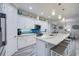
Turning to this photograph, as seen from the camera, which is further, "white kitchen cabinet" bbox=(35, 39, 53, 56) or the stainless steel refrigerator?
"white kitchen cabinet" bbox=(35, 39, 53, 56)

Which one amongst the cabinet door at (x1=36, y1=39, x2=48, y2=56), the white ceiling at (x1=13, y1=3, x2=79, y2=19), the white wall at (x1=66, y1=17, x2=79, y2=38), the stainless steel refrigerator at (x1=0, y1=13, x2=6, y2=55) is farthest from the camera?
the cabinet door at (x1=36, y1=39, x2=48, y2=56)

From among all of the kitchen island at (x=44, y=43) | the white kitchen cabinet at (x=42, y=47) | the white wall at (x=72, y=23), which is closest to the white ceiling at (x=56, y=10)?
the white wall at (x=72, y=23)

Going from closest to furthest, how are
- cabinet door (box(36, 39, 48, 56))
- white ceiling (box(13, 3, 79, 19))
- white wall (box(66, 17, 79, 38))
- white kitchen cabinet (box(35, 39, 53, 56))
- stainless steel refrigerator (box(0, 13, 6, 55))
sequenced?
1. stainless steel refrigerator (box(0, 13, 6, 55))
2. white ceiling (box(13, 3, 79, 19))
3. white wall (box(66, 17, 79, 38))
4. white kitchen cabinet (box(35, 39, 53, 56))
5. cabinet door (box(36, 39, 48, 56))

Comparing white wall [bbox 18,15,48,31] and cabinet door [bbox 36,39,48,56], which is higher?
white wall [bbox 18,15,48,31]

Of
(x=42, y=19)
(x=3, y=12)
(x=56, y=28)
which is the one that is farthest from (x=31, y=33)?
(x=3, y=12)

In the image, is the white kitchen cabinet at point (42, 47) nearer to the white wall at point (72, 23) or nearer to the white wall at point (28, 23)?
the white wall at point (28, 23)

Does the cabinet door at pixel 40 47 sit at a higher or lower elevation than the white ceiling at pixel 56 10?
lower

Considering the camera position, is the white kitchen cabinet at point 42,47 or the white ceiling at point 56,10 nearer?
the white ceiling at point 56,10

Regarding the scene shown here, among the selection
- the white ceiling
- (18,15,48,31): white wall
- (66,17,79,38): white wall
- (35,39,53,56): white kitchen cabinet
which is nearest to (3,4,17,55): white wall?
(18,15,48,31): white wall

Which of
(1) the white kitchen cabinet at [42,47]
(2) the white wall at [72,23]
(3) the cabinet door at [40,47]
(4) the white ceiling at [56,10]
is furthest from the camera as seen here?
(3) the cabinet door at [40,47]

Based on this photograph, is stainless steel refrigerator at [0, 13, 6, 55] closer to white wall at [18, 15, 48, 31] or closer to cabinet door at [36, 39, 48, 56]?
white wall at [18, 15, 48, 31]

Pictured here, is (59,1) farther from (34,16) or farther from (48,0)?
(34,16)

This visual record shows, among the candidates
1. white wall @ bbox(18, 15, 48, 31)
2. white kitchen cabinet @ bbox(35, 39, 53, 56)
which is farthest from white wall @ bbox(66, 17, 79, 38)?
white kitchen cabinet @ bbox(35, 39, 53, 56)

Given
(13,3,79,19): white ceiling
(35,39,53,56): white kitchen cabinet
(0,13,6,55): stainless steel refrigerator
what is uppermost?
(13,3,79,19): white ceiling
